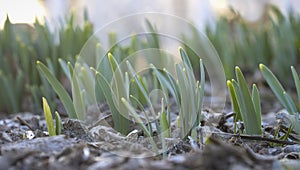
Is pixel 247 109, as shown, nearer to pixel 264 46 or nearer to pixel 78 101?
pixel 78 101

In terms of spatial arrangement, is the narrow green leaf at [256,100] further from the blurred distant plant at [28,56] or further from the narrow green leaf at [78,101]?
the blurred distant plant at [28,56]

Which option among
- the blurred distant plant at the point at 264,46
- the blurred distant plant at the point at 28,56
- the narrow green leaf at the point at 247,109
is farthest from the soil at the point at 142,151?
the blurred distant plant at the point at 264,46

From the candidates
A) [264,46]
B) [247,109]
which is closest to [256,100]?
[247,109]

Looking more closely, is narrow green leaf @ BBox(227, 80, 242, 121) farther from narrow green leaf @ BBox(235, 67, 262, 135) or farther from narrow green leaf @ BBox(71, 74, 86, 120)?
narrow green leaf @ BBox(71, 74, 86, 120)

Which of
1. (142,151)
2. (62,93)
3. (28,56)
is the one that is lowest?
(142,151)

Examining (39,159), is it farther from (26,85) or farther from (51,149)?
(26,85)

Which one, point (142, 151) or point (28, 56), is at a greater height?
point (28, 56)

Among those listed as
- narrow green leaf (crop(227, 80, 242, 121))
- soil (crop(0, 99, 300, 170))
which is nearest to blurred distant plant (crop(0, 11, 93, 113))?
soil (crop(0, 99, 300, 170))
